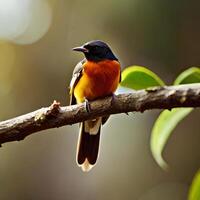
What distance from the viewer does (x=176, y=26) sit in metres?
4.19

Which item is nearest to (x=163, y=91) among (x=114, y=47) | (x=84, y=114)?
(x=84, y=114)

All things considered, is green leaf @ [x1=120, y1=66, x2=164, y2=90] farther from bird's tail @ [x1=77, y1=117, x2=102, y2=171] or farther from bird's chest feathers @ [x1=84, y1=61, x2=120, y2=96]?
bird's tail @ [x1=77, y1=117, x2=102, y2=171]

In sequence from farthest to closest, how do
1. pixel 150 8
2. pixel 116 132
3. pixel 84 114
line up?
pixel 116 132 < pixel 150 8 < pixel 84 114

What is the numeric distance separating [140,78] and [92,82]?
0.65 m

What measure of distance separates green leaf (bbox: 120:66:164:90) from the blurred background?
288cm

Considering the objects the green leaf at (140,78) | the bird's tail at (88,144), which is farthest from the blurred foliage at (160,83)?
the bird's tail at (88,144)

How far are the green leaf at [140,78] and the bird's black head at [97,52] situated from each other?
0.68 m

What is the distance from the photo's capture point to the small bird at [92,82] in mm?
1842

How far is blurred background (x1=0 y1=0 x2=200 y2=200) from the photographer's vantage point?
168 inches

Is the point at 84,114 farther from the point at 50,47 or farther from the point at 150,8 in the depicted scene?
the point at 50,47

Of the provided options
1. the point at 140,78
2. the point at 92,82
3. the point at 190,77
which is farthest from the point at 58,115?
the point at 92,82

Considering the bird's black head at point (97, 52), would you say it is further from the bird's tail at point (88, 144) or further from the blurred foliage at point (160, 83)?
the blurred foliage at point (160, 83)

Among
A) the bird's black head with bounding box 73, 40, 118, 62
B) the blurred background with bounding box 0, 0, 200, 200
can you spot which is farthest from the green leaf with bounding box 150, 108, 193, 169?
the blurred background with bounding box 0, 0, 200, 200

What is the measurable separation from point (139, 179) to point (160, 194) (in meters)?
0.24
